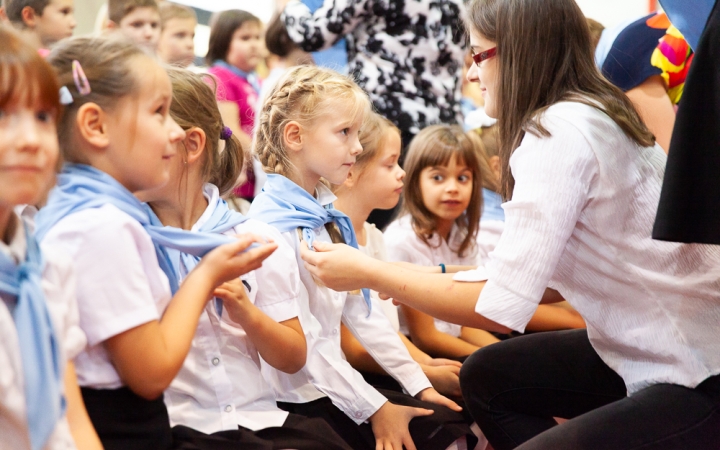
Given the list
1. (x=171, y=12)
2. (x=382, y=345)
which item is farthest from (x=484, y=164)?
(x=171, y=12)

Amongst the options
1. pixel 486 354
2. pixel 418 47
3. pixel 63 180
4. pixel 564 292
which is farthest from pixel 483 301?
pixel 418 47

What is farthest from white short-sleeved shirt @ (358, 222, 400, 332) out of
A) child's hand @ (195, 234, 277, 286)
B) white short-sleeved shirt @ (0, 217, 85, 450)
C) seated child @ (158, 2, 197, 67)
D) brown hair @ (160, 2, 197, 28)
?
brown hair @ (160, 2, 197, 28)

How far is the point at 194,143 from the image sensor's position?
5.07 ft

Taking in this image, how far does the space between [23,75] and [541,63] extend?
3.40 ft

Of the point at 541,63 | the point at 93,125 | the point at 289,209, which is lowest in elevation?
the point at 289,209

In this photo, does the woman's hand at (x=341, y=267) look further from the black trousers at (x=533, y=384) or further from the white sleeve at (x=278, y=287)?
the black trousers at (x=533, y=384)

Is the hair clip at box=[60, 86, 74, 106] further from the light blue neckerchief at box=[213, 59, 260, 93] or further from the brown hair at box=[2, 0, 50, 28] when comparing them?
the light blue neckerchief at box=[213, 59, 260, 93]

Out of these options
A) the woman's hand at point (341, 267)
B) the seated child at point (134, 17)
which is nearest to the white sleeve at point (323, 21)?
the seated child at point (134, 17)

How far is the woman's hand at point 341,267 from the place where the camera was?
157 cm

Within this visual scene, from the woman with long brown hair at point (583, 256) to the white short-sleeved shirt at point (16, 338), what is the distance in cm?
62

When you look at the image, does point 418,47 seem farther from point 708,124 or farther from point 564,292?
point 708,124

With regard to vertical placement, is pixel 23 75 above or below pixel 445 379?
above

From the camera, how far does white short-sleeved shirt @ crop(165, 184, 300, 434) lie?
1389 mm

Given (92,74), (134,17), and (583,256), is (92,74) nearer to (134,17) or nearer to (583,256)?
(583,256)
